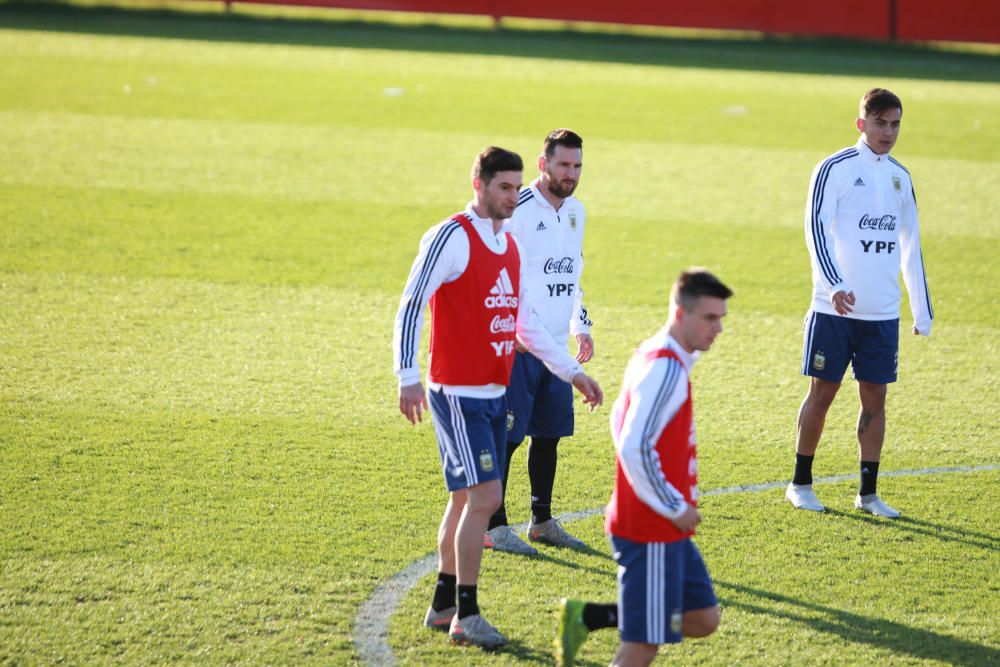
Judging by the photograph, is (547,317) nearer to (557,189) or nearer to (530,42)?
(557,189)

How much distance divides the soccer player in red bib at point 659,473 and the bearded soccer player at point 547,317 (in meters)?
1.73

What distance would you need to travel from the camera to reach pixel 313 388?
26.6 feet

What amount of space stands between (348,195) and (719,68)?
35.6 ft

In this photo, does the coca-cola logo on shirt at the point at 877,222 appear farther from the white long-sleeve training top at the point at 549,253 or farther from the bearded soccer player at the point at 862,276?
the white long-sleeve training top at the point at 549,253

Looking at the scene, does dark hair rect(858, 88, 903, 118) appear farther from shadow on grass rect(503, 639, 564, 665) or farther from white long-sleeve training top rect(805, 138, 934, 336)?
shadow on grass rect(503, 639, 564, 665)

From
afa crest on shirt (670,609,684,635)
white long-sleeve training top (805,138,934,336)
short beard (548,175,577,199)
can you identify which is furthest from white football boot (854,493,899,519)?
afa crest on shirt (670,609,684,635)

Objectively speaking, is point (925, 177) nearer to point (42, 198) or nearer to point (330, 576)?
point (42, 198)

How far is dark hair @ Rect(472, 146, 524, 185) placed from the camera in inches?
196

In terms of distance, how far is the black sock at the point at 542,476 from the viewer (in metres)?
6.14

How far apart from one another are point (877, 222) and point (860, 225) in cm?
9

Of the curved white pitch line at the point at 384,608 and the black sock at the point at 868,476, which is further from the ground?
the black sock at the point at 868,476

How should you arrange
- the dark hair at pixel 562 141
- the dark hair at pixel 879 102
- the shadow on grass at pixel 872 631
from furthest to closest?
the dark hair at pixel 879 102 < the dark hair at pixel 562 141 < the shadow on grass at pixel 872 631

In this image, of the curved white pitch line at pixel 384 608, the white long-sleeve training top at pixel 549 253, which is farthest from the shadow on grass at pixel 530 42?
the curved white pitch line at pixel 384 608

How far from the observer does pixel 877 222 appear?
21.1ft
